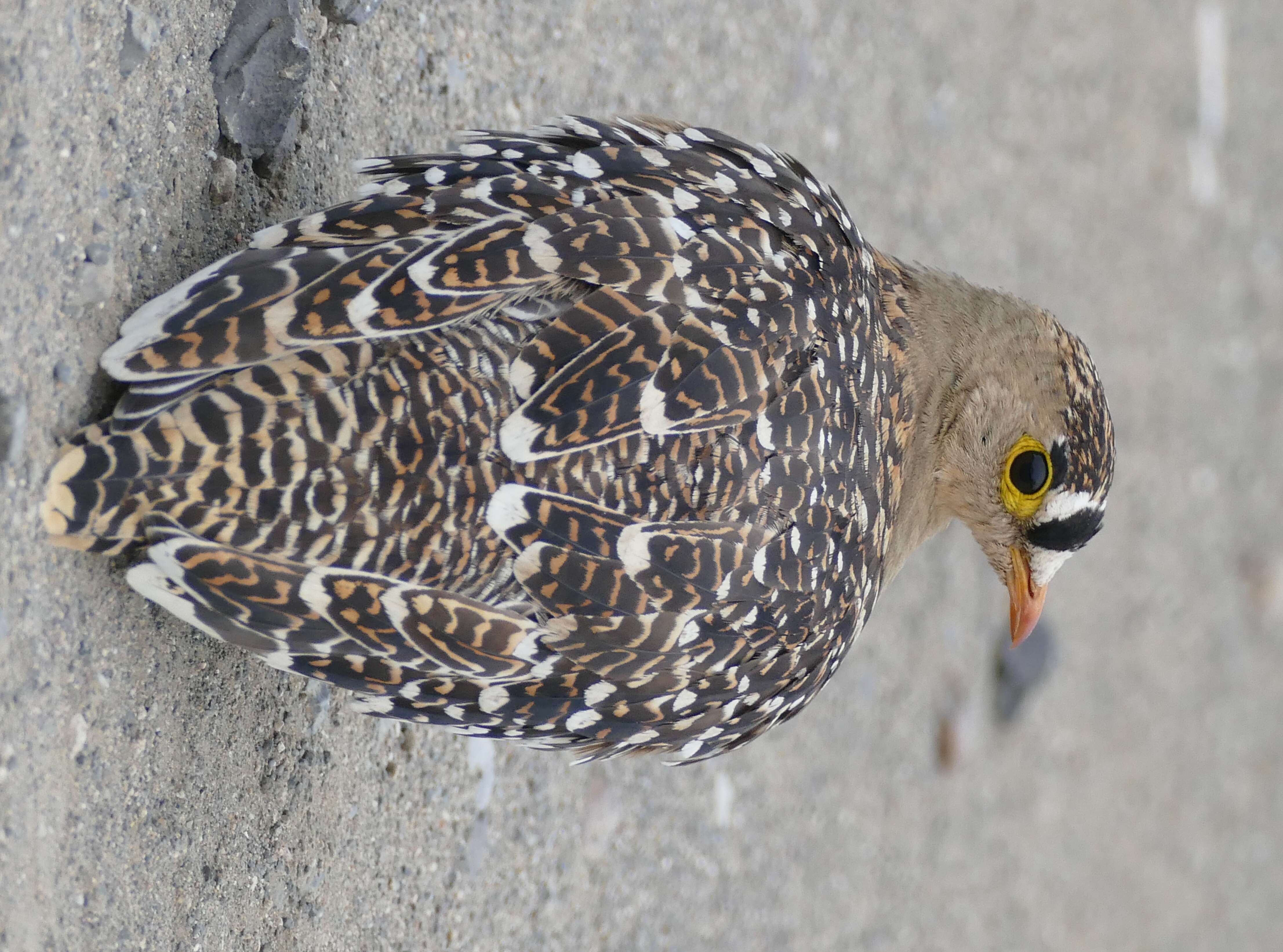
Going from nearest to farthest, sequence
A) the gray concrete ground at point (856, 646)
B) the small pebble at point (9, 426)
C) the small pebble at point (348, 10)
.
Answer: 1. the small pebble at point (9, 426)
2. the gray concrete ground at point (856, 646)
3. the small pebble at point (348, 10)

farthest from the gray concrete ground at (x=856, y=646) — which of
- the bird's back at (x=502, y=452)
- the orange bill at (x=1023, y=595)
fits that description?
the orange bill at (x=1023, y=595)

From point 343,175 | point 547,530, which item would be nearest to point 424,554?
point 547,530

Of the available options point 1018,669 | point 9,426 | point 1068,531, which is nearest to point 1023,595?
point 1068,531

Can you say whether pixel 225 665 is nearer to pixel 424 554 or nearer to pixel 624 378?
pixel 424 554

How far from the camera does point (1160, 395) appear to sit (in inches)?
197

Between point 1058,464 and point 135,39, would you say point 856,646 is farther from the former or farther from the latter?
point 135,39

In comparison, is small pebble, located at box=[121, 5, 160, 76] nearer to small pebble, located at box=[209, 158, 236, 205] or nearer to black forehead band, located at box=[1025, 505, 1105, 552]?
small pebble, located at box=[209, 158, 236, 205]

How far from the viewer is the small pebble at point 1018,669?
14.0 feet

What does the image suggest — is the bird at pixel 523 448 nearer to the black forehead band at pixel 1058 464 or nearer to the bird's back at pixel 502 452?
the bird's back at pixel 502 452

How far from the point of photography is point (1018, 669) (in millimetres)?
4270

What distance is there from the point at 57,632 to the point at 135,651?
0.17 metres

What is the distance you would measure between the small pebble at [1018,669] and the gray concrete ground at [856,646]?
0.24 feet

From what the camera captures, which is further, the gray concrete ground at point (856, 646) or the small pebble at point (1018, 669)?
the small pebble at point (1018, 669)

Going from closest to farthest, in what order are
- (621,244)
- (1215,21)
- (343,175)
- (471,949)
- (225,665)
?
1. (621,244)
2. (225,665)
3. (343,175)
4. (471,949)
5. (1215,21)
